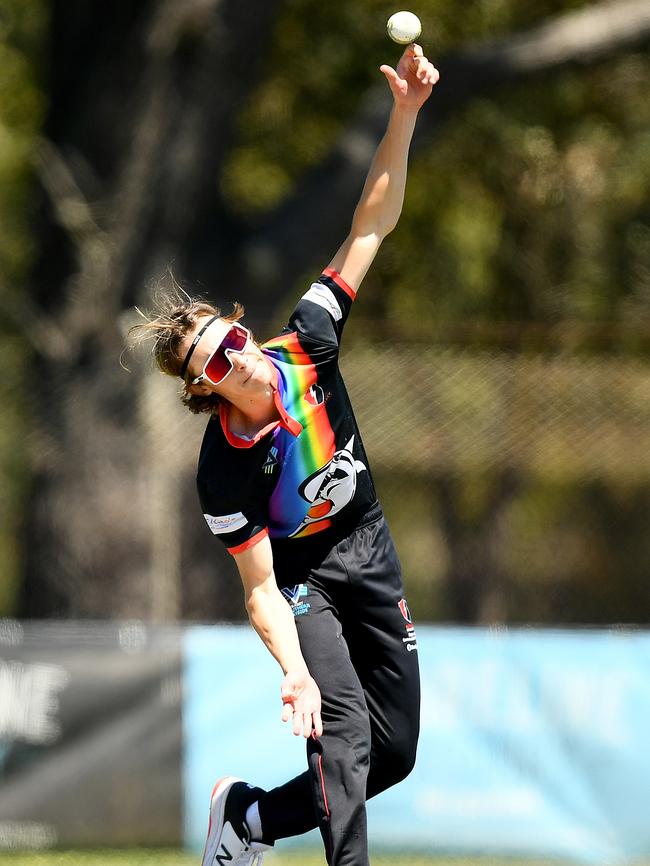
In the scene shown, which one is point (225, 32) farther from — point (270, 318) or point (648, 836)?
point (648, 836)

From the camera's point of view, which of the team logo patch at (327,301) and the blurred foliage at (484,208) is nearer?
the team logo patch at (327,301)

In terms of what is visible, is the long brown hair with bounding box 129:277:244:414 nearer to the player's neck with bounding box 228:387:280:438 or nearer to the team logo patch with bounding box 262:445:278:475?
the player's neck with bounding box 228:387:280:438

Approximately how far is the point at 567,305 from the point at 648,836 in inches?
409

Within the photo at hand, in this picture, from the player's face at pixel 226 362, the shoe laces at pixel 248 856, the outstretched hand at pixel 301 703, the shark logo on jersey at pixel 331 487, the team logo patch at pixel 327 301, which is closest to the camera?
the outstretched hand at pixel 301 703

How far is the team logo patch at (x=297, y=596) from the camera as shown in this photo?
14.5 feet

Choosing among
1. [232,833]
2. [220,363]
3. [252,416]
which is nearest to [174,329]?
[220,363]

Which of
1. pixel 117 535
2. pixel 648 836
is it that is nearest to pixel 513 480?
pixel 117 535

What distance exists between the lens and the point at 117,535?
996 cm

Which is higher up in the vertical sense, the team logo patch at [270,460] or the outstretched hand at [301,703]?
the team logo patch at [270,460]

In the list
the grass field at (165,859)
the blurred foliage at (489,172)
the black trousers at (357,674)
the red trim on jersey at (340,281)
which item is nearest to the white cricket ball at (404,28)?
the red trim on jersey at (340,281)

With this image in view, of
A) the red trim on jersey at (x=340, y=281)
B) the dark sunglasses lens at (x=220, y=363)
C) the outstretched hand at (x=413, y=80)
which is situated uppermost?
the outstretched hand at (x=413, y=80)

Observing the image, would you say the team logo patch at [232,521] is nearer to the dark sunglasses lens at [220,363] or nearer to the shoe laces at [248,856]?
the dark sunglasses lens at [220,363]

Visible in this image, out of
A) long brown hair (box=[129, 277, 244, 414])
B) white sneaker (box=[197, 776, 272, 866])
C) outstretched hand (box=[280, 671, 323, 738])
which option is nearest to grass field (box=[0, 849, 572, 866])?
white sneaker (box=[197, 776, 272, 866])

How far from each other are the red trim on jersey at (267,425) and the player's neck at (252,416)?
1 cm
